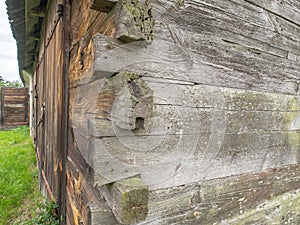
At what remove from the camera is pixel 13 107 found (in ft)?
42.7

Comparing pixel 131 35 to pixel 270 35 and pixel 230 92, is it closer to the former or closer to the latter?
pixel 230 92

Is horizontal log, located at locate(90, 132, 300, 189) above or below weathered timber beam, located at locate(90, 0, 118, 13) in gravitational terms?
below

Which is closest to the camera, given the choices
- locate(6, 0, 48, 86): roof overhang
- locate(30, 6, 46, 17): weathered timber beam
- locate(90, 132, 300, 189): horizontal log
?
locate(90, 132, 300, 189): horizontal log

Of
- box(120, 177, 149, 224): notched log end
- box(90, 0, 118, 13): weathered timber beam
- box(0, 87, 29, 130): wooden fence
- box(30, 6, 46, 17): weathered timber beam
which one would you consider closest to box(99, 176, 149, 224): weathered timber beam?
box(120, 177, 149, 224): notched log end

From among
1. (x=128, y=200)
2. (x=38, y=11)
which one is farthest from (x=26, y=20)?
(x=128, y=200)

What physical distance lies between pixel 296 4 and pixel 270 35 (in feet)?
1.35

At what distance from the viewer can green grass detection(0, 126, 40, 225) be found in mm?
3767

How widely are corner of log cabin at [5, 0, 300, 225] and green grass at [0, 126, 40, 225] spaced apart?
2363mm

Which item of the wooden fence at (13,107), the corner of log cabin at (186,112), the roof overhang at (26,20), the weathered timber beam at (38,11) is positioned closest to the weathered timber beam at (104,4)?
the corner of log cabin at (186,112)

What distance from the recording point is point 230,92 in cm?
150

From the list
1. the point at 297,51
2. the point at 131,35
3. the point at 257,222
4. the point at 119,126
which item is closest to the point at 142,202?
the point at 119,126

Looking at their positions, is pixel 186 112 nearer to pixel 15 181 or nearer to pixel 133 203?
pixel 133 203

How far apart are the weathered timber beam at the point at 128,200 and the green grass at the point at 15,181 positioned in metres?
3.18

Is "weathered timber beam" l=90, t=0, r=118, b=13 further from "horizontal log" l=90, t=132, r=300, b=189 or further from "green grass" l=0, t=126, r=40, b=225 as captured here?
"green grass" l=0, t=126, r=40, b=225
